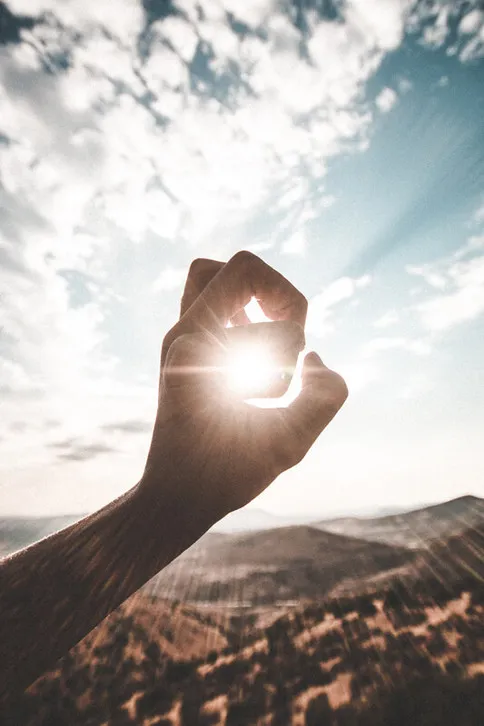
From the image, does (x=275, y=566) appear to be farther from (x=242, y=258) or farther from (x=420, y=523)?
(x=242, y=258)

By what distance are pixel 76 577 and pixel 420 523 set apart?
28.4 m

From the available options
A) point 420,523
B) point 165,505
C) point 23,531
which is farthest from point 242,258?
point 23,531

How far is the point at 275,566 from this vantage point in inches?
817

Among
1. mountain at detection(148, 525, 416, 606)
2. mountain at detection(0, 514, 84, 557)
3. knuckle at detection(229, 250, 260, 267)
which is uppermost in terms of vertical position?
knuckle at detection(229, 250, 260, 267)

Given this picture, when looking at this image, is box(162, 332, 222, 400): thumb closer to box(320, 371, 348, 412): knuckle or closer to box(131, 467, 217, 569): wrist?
box(131, 467, 217, 569): wrist

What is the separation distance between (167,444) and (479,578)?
10987mm

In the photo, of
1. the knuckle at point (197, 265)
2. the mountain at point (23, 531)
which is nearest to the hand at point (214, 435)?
the knuckle at point (197, 265)

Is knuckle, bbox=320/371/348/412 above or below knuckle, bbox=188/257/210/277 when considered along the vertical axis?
below

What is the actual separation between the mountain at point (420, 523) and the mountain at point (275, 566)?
185 cm

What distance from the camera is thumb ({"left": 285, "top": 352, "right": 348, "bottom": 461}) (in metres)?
1.23

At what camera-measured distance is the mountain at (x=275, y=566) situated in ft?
56.3

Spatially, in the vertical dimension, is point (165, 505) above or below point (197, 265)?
below

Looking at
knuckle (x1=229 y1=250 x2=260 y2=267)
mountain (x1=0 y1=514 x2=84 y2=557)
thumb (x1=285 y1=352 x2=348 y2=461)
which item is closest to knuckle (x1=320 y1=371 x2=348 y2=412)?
thumb (x1=285 y1=352 x2=348 y2=461)

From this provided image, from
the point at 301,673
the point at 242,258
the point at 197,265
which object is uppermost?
the point at 197,265
